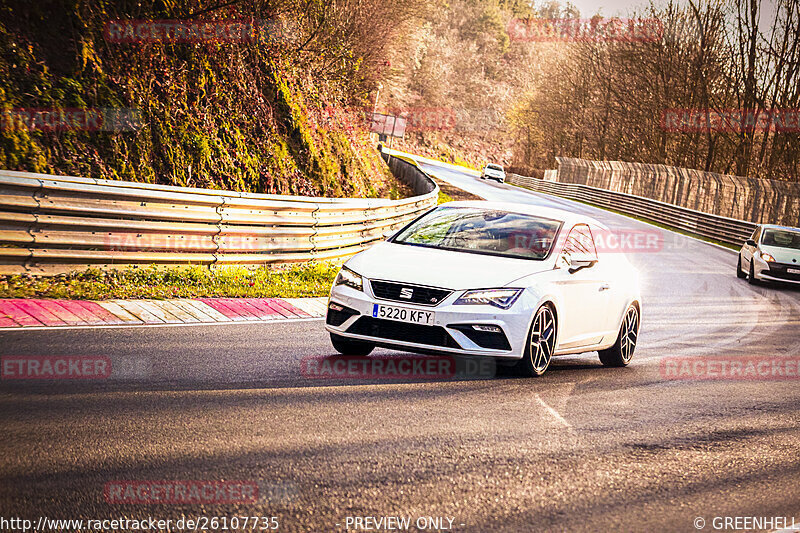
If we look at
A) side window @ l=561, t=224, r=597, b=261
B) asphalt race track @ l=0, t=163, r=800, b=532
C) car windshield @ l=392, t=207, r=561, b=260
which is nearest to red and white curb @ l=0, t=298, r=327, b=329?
asphalt race track @ l=0, t=163, r=800, b=532

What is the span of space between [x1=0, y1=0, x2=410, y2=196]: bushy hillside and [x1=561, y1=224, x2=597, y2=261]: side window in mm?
7743

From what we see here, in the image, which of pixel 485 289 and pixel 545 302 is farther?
pixel 545 302

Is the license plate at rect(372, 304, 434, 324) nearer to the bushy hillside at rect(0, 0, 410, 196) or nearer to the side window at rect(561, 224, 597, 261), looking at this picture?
the side window at rect(561, 224, 597, 261)

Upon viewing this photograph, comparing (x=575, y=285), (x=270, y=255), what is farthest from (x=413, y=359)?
(x=270, y=255)

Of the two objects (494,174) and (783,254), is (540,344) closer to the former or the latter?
(783,254)

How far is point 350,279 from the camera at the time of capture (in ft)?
26.4

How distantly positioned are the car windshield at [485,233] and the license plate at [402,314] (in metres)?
1.30

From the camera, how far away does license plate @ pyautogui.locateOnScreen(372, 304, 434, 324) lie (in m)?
7.56

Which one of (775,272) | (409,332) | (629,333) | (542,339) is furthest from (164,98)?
(775,272)

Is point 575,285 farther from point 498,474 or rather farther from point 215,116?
point 215,116

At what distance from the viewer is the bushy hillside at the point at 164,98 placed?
1358cm

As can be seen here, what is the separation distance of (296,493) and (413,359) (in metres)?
4.61

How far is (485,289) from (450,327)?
475 millimetres

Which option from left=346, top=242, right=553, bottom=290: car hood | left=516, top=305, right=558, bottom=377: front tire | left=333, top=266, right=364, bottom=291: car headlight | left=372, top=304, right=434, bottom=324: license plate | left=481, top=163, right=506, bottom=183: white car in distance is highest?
left=346, top=242, right=553, bottom=290: car hood
